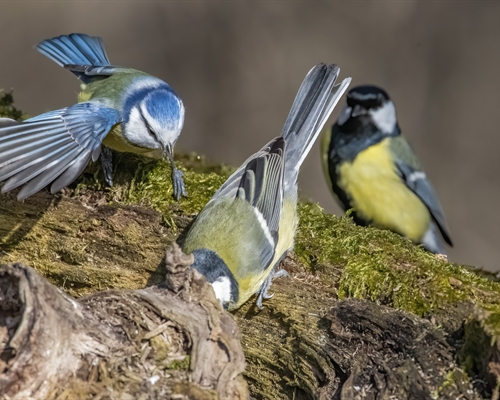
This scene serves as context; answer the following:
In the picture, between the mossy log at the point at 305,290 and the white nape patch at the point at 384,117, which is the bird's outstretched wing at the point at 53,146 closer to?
the mossy log at the point at 305,290

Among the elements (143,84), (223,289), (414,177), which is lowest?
(223,289)

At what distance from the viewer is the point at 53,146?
2.26 meters

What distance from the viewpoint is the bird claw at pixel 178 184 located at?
2.37 metres

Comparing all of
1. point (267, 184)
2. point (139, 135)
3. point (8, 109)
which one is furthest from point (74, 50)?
point (267, 184)

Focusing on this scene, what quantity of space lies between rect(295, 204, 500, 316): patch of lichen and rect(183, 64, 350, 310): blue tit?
13cm

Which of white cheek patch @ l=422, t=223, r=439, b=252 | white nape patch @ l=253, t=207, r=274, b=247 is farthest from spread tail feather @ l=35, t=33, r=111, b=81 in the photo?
white cheek patch @ l=422, t=223, r=439, b=252

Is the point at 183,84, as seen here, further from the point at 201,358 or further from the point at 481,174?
the point at 201,358

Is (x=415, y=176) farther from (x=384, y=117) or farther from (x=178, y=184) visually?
(x=178, y=184)

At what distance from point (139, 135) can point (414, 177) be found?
1.67m

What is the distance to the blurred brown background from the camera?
16.7ft

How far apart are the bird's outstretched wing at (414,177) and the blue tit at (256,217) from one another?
2.45ft

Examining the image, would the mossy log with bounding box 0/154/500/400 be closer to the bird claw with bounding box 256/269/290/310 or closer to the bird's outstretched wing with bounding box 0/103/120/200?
the bird claw with bounding box 256/269/290/310

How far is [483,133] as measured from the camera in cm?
519

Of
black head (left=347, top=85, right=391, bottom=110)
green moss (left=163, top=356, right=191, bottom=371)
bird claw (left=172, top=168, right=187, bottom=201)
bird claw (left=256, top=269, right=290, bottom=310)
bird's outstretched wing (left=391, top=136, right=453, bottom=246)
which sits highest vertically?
black head (left=347, top=85, right=391, bottom=110)
